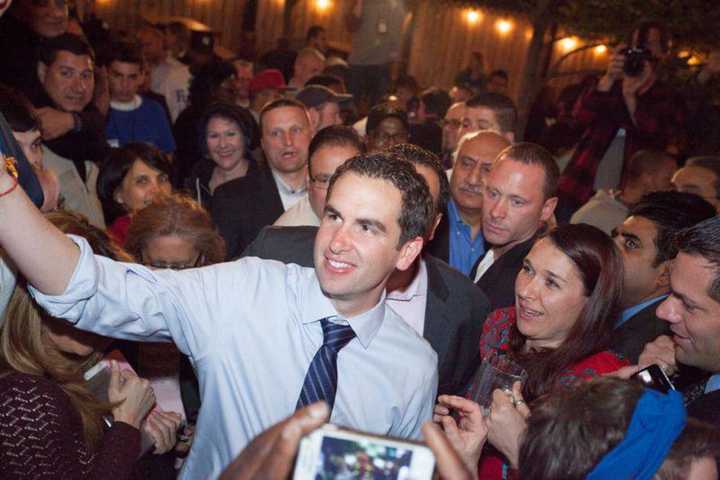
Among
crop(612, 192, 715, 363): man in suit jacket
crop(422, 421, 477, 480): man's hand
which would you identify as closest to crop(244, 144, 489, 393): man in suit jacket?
crop(612, 192, 715, 363): man in suit jacket

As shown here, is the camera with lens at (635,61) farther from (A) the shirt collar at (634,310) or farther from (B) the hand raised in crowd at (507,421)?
(B) the hand raised in crowd at (507,421)

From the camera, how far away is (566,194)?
5102 millimetres

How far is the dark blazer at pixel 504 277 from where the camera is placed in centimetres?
304

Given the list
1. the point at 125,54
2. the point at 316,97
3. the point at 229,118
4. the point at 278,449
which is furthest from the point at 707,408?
the point at 125,54

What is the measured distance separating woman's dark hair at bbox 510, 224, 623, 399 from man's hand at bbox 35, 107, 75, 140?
9.39 feet

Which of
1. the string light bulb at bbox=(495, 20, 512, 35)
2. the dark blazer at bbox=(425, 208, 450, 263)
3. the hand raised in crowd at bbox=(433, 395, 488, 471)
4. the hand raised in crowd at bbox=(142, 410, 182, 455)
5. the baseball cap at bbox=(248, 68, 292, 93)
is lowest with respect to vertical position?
the hand raised in crowd at bbox=(142, 410, 182, 455)

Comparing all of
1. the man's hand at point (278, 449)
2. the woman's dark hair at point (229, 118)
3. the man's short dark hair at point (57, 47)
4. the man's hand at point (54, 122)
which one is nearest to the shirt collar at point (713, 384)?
the man's hand at point (278, 449)

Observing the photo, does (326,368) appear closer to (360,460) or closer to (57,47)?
(360,460)

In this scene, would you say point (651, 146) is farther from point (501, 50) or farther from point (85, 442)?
point (501, 50)

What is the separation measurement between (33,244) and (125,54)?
4.27 m

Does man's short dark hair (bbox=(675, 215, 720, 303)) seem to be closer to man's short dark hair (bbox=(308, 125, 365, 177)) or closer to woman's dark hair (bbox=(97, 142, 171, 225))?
man's short dark hair (bbox=(308, 125, 365, 177))

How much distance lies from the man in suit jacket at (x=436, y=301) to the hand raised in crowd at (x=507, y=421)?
701 millimetres

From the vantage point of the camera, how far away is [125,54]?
5.14 metres

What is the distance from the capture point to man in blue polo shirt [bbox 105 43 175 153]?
5012 mm
